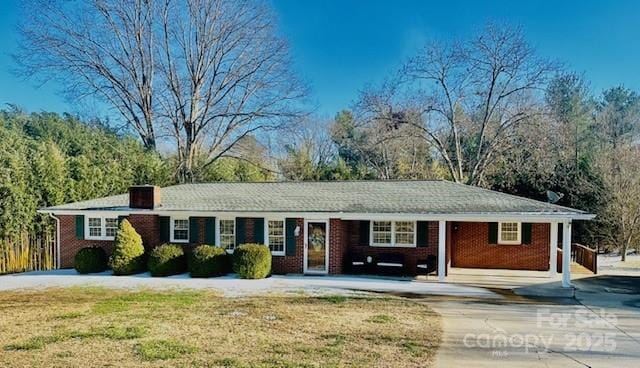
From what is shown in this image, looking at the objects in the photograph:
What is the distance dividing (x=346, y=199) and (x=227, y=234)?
178 inches

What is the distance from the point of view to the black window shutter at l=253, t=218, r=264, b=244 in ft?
53.8

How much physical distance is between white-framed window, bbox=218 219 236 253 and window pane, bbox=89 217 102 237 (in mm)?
4725

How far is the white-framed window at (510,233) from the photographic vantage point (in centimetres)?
1711

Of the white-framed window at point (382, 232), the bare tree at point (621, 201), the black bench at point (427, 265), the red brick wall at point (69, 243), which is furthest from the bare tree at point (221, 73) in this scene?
the bare tree at point (621, 201)

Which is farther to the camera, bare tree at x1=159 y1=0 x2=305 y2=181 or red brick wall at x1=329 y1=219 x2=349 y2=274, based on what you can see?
bare tree at x1=159 y1=0 x2=305 y2=181

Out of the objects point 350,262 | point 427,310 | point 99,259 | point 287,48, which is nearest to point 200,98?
point 287,48

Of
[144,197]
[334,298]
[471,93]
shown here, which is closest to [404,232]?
[334,298]

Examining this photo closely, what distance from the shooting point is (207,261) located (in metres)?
15.4

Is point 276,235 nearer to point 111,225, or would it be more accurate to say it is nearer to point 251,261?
point 251,261

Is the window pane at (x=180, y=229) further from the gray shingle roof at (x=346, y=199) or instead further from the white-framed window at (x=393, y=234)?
the white-framed window at (x=393, y=234)

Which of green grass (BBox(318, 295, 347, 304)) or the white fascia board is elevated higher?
the white fascia board

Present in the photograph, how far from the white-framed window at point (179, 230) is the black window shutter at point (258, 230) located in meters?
2.62

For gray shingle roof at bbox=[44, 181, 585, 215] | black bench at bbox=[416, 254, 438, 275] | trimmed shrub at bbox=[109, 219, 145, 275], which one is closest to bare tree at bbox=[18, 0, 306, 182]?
gray shingle roof at bbox=[44, 181, 585, 215]

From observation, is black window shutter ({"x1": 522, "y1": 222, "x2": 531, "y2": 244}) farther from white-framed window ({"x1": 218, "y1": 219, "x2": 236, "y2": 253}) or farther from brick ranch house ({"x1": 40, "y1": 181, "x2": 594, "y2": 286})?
white-framed window ({"x1": 218, "y1": 219, "x2": 236, "y2": 253})
